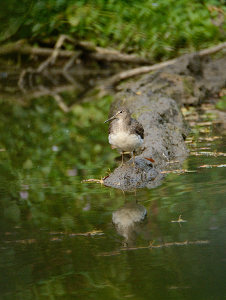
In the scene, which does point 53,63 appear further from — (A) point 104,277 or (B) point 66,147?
(A) point 104,277

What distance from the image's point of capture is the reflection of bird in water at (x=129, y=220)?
3.69m

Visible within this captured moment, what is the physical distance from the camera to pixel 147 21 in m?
14.5

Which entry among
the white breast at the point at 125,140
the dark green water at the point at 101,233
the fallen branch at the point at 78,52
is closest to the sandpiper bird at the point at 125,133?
the white breast at the point at 125,140

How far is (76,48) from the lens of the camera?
16.7 metres

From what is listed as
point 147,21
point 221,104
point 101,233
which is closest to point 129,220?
point 101,233

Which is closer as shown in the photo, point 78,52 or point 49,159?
point 49,159

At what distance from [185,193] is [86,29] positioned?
38.3ft

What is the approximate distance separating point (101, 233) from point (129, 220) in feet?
1.04

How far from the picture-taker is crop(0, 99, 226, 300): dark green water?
9.59 ft

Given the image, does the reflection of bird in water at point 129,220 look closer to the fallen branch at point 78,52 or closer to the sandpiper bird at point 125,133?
the sandpiper bird at point 125,133

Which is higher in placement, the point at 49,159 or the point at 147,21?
the point at 49,159

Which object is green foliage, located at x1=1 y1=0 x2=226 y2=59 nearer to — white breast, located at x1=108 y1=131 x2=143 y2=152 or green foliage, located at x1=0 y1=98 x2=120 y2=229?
green foliage, located at x1=0 y1=98 x2=120 y2=229

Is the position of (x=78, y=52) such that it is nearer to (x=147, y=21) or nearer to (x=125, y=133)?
(x=147, y=21)

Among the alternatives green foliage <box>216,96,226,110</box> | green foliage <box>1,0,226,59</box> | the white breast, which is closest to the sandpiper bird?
the white breast
